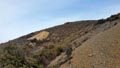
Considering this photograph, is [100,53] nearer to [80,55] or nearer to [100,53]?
[100,53]

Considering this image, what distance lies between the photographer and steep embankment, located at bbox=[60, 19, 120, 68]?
62.3 ft

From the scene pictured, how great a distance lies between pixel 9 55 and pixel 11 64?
140 cm

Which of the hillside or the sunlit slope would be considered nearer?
the sunlit slope

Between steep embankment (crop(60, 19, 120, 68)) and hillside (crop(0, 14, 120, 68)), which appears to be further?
hillside (crop(0, 14, 120, 68))

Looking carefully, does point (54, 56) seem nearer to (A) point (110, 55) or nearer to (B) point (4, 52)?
(B) point (4, 52)

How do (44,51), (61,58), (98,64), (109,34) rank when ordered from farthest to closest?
(44,51), (61,58), (109,34), (98,64)

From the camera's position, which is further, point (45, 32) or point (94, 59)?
point (45, 32)

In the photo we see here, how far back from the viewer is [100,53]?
20.1 m

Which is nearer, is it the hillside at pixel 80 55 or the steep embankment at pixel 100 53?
the steep embankment at pixel 100 53

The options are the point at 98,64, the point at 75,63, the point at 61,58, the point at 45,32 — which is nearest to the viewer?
the point at 98,64

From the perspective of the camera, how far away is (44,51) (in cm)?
2856

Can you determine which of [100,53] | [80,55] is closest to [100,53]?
[100,53]

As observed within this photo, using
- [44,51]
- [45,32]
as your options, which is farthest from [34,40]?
[44,51]

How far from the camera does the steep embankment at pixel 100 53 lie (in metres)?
19.0
